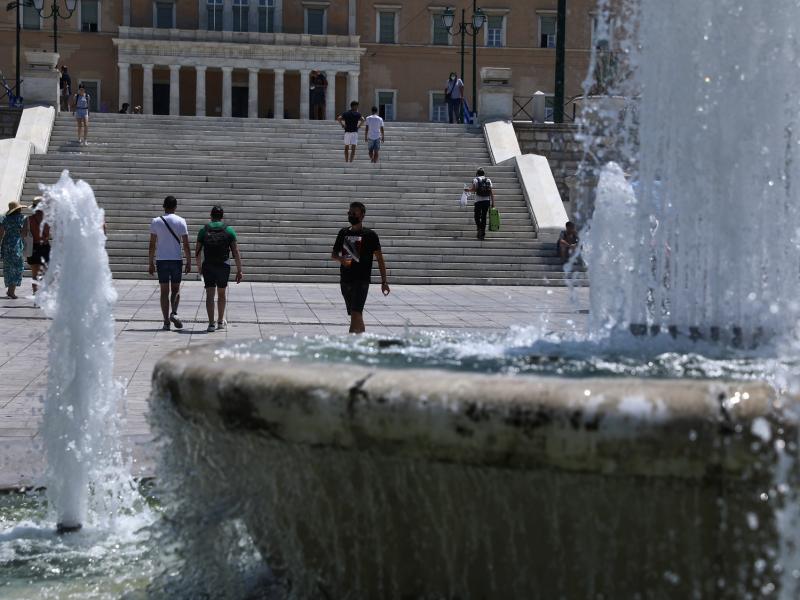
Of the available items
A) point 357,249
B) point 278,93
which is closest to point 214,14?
point 278,93

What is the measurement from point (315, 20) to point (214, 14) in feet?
15.1

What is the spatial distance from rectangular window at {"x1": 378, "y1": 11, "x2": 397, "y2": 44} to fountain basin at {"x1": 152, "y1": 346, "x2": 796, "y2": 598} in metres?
58.8

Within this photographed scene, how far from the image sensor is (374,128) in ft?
91.5

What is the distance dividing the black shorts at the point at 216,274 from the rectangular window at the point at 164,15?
1936 inches

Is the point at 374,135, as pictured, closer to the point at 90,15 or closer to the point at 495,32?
the point at 495,32

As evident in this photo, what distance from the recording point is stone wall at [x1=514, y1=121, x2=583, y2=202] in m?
31.5

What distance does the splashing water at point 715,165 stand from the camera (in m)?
5.73

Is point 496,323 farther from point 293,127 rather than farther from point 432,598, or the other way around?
point 293,127

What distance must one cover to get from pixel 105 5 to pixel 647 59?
5672 cm

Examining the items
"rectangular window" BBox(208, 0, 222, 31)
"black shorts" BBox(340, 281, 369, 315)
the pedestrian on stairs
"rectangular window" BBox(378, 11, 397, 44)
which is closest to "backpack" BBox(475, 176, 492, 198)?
the pedestrian on stairs

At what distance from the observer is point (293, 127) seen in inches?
1247

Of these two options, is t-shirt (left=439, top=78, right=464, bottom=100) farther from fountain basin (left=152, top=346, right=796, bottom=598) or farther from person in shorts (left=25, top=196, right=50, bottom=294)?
fountain basin (left=152, top=346, right=796, bottom=598)

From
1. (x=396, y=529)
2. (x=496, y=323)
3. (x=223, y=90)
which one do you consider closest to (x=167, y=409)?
(x=396, y=529)

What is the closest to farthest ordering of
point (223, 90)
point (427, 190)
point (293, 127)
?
point (427, 190) < point (293, 127) < point (223, 90)
